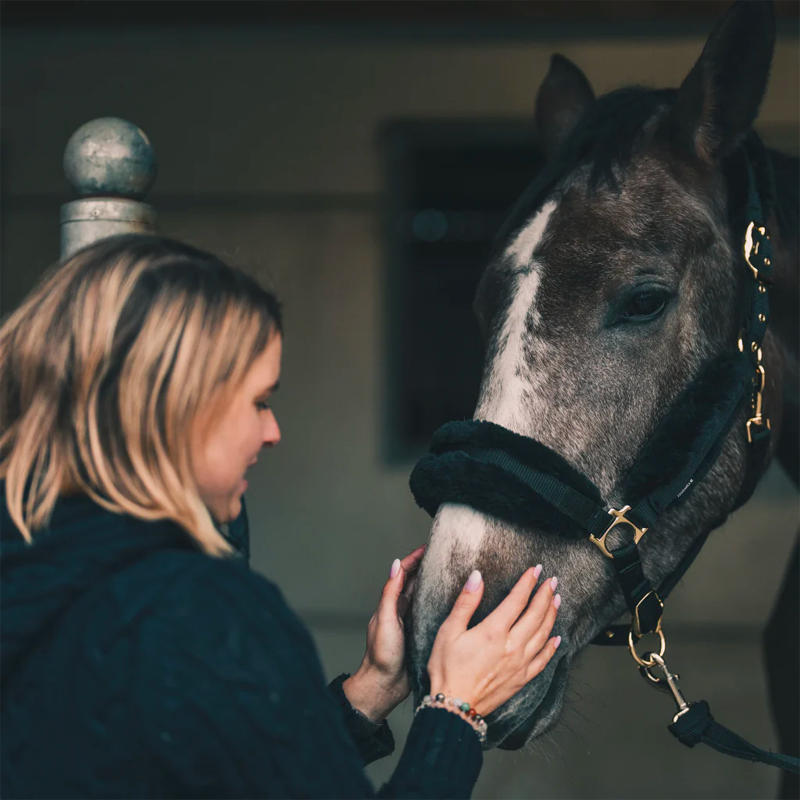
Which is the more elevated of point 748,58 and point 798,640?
point 748,58

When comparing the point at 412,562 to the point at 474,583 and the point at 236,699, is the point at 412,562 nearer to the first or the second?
the point at 474,583

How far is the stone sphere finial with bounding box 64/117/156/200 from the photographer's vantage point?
1372 mm

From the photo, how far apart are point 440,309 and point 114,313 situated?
318cm

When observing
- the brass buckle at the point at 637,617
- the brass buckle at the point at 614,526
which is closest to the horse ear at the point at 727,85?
the brass buckle at the point at 614,526

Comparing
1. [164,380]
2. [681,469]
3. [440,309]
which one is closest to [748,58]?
[681,469]

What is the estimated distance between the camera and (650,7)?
3518mm

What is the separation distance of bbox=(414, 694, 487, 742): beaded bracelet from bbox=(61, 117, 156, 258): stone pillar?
2.69ft

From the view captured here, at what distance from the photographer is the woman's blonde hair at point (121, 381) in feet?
2.87

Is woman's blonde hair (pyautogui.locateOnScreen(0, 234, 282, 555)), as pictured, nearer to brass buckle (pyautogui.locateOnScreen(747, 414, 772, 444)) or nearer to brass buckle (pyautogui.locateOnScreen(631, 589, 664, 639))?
brass buckle (pyautogui.locateOnScreen(631, 589, 664, 639))

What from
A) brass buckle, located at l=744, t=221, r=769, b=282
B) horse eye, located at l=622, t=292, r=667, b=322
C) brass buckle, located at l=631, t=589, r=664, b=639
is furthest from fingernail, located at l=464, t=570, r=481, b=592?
brass buckle, located at l=744, t=221, r=769, b=282

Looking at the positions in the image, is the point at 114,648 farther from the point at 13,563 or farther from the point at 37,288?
the point at 37,288

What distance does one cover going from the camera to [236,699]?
80 cm

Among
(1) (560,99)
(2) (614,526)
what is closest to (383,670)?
(2) (614,526)

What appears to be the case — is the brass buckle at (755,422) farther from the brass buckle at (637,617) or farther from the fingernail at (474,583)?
the fingernail at (474,583)
